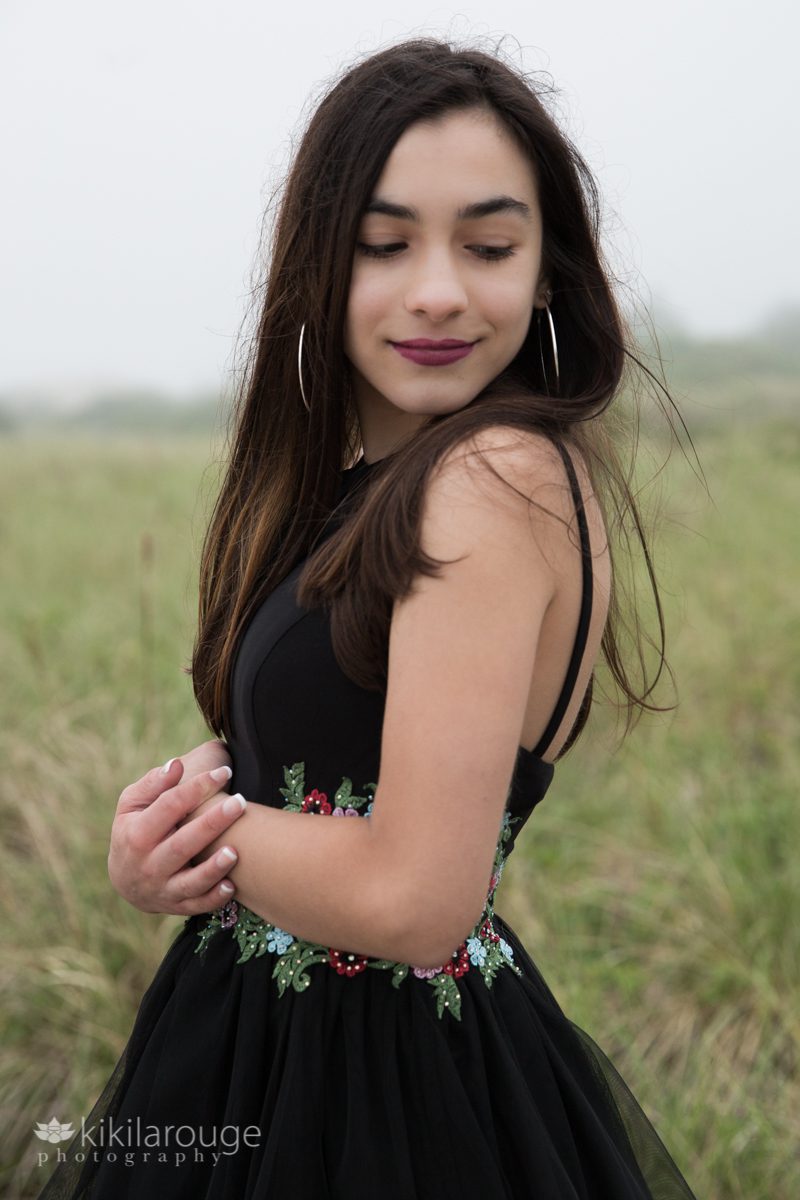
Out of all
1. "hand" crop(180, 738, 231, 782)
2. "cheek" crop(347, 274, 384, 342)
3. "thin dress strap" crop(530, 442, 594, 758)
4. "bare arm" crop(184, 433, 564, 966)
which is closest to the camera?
"bare arm" crop(184, 433, 564, 966)

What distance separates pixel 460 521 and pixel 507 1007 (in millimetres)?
554

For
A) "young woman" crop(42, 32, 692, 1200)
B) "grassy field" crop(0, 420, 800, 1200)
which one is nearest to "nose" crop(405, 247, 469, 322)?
"young woman" crop(42, 32, 692, 1200)

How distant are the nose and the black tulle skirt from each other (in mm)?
680

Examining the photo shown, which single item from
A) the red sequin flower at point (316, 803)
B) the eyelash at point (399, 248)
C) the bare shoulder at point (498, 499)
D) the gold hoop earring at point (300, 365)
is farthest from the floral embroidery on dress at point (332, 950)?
the eyelash at point (399, 248)

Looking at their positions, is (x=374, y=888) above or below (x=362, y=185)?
below

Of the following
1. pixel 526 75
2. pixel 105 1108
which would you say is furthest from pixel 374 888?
pixel 526 75

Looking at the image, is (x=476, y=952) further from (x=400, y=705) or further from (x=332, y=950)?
(x=400, y=705)

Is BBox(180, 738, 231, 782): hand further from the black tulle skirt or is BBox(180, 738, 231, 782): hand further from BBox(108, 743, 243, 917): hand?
the black tulle skirt

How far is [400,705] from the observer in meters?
1.12

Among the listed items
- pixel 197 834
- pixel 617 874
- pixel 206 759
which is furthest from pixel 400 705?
pixel 617 874

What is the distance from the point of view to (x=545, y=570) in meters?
1.17

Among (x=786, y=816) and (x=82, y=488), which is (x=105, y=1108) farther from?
(x=82, y=488)

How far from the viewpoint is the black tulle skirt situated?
1204mm

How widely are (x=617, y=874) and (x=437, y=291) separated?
2371 millimetres
